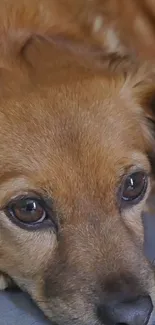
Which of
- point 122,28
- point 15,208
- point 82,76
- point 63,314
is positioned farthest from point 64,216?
point 122,28

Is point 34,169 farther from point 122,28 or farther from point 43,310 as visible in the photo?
point 122,28

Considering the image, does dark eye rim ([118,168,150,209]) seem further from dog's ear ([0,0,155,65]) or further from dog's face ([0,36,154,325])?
dog's ear ([0,0,155,65])

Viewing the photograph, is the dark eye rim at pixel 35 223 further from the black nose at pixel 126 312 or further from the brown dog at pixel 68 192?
the black nose at pixel 126 312

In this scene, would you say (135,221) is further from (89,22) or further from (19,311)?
(89,22)

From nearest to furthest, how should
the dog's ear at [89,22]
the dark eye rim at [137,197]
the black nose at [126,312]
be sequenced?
the black nose at [126,312] → the dark eye rim at [137,197] → the dog's ear at [89,22]

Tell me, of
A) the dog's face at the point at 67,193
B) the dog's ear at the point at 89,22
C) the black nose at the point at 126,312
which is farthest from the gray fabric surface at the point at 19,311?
the dog's ear at the point at 89,22

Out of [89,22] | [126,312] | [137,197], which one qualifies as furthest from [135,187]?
[89,22]
